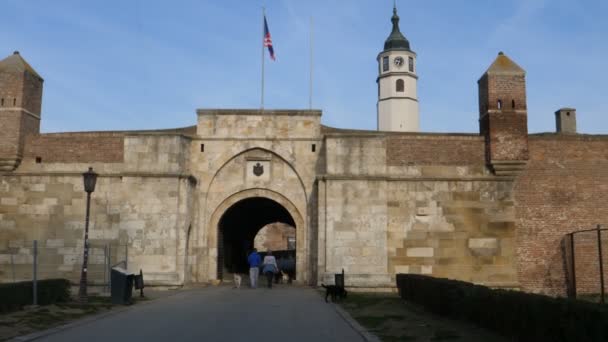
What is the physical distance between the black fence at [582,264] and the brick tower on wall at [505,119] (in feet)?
9.37

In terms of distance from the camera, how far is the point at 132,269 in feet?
62.4

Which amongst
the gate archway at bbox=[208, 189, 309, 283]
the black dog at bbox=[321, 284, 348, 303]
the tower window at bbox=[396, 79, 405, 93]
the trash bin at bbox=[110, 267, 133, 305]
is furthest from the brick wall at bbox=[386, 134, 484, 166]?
the tower window at bbox=[396, 79, 405, 93]

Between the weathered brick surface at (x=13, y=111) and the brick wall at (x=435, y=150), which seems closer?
the weathered brick surface at (x=13, y=111)

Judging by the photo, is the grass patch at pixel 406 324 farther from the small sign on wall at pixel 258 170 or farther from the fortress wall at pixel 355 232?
the small sign on wall at pixel 258 170

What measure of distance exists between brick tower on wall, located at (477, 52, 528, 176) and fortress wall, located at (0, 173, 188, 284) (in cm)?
995

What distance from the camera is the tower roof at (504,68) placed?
65.7 feet

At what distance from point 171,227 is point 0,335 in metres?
10.1

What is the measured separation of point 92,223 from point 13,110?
4.52 m

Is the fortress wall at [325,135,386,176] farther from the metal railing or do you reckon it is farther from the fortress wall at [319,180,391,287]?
the metal railing

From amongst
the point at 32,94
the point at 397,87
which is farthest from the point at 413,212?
the point at 397,87

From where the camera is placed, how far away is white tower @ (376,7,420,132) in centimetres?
6462

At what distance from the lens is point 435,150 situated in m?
20.2

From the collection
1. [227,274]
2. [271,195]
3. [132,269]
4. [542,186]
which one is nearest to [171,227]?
A: [132,269]

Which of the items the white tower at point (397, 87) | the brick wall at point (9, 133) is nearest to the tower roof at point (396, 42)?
the white tower at point (397, 87)
